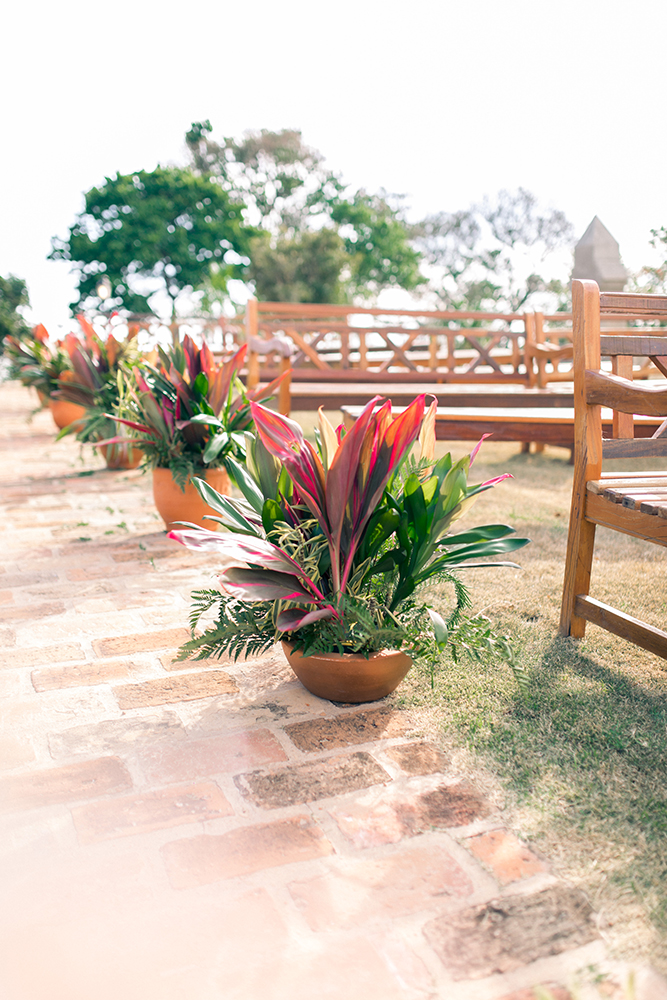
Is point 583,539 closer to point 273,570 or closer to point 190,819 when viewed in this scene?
point 273,570

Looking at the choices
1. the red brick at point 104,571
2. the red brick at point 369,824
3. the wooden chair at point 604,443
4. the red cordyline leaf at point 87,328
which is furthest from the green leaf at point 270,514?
the red cordyline leaf at point 87,328

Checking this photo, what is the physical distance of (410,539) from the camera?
5.61 feet

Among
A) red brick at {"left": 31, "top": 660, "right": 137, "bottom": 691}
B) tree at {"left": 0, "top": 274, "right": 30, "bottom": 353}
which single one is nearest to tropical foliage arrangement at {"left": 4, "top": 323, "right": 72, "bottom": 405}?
red brick at {"left": 31, "top": 660, "right": 137, "bottom": 691}

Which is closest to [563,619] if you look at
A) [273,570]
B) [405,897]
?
[273,570]

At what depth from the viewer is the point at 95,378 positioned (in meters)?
5.28

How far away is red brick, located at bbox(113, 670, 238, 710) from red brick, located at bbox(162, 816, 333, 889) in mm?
573

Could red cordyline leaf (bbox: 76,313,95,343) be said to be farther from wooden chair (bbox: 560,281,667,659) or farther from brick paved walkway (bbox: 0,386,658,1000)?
wooden chair (bbox: 560,281,667,659)

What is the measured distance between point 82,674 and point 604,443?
5.25ft

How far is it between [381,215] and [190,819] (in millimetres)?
33547

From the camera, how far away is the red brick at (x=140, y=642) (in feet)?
6.99

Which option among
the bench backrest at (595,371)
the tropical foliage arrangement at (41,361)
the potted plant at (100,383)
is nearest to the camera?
the bench backrest at (595,371)

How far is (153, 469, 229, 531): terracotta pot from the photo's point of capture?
10.9ft

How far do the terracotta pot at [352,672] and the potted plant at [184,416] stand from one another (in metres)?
1.57

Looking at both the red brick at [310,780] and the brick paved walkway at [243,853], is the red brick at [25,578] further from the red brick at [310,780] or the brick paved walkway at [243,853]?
the red brick at [310,780]
